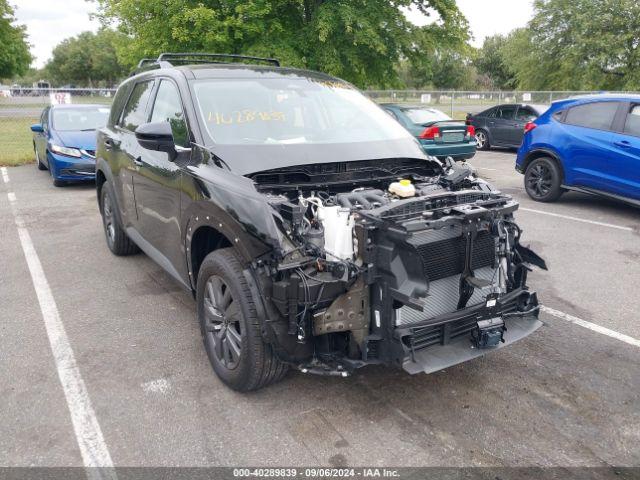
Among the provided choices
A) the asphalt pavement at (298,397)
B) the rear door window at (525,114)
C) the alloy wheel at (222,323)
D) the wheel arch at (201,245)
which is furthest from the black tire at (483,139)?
the alloy wheel at (222,323)

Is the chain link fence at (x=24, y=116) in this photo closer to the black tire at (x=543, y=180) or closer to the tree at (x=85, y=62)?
the black tire at (x=543, y=180)

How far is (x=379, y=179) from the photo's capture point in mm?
3744

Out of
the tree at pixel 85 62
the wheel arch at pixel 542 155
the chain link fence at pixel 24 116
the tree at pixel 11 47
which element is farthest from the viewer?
the tree at pixel 85 62

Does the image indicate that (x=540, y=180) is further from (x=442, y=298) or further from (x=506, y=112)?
(x=506, y=112)

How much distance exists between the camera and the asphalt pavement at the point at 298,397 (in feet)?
9.29

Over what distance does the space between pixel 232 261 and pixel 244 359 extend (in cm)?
57

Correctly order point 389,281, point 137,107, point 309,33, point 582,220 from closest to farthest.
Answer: point 389,281 → point 137,107 → point 582,220 → point 309,33

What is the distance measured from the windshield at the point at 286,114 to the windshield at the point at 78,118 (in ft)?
24.9

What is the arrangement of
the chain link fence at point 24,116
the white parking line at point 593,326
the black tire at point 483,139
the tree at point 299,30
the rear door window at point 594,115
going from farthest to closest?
the black tire at point 483,139
the chain link fence at point 24,116
the tree at point 299,30
the rear door window at point 594,115
the white parking line at point 593,326

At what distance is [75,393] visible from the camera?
11.1ft

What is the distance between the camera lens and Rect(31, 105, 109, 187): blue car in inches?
397

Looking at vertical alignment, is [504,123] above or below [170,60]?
below

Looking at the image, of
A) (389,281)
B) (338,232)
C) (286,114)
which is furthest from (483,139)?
(389,281)

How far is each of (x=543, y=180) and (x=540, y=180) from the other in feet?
0.16
